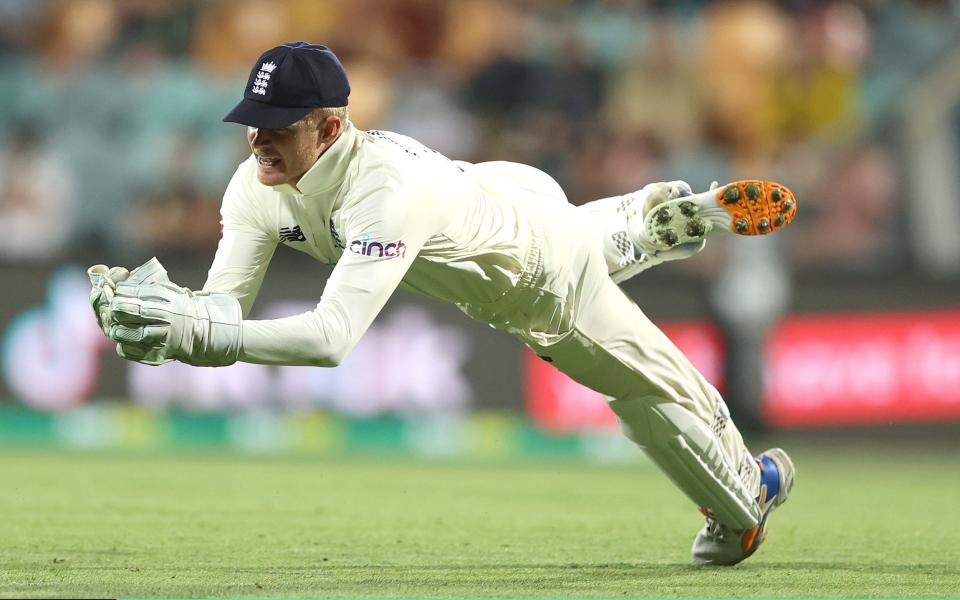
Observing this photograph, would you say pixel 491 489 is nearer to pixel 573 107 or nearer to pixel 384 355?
pixel 384 355

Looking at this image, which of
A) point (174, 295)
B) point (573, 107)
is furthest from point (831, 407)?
point (174, 295)

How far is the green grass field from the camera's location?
15.9 feet

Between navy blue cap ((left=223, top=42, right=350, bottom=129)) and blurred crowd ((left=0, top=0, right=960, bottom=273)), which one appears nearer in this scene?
navy blue cap ((left=223, top=42, right=350, bottom=129))

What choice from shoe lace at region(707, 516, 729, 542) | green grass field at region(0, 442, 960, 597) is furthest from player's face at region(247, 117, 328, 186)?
shoe lace at region(707, 516, 729, 542)

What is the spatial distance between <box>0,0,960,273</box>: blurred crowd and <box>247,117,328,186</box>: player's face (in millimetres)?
6483

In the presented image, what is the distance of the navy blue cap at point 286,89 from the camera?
4.59 metres

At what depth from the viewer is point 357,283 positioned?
4504 millimetres

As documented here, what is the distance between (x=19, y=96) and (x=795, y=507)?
6.92 m

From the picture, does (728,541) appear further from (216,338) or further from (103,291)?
(103,291)

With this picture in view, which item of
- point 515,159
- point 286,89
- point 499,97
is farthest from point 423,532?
point 499,97

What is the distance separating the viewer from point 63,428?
10.6m

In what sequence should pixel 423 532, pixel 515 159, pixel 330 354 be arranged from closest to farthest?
1. pixel 330 354
2. pixel 423 532
3. pixel 515 159

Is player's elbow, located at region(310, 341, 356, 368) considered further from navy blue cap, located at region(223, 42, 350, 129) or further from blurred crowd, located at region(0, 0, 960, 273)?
blurred crowd, located at region(0, 0, 960, 273)

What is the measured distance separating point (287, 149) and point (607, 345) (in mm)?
1396
